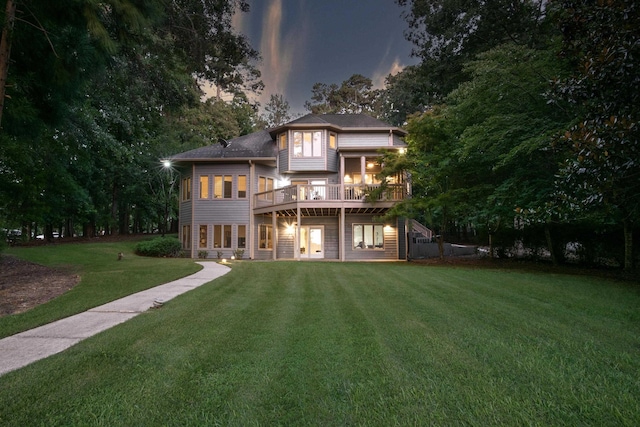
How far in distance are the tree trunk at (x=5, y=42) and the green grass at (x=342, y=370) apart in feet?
14.7

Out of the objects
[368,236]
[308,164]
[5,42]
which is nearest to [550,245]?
[368,236]

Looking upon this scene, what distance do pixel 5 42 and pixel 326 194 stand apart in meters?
13.7

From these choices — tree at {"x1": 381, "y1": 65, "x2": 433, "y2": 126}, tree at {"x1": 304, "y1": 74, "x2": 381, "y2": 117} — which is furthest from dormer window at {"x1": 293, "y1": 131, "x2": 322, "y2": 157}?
tree at {"x1": 304, "y1": 74, "x2": 381, "y2": 117}

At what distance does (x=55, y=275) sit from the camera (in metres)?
9.65

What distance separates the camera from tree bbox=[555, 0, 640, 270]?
411cm

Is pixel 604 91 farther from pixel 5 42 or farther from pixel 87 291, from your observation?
pixel 87 291

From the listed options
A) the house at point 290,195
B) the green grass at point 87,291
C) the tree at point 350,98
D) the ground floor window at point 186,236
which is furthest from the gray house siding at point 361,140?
the tree at point 350,98

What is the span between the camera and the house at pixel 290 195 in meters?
19.0

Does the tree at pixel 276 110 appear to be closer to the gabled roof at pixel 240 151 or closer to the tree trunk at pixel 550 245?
the gabled roof at pixel 240 151

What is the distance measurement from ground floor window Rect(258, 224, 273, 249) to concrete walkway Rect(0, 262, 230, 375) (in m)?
13.1

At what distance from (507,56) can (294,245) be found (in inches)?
542

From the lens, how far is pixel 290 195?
722 inches

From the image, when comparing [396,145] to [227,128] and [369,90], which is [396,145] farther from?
[369,90]

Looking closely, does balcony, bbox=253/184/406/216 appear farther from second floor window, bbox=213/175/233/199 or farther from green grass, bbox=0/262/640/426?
green grass, bbox=0/262/640/426
